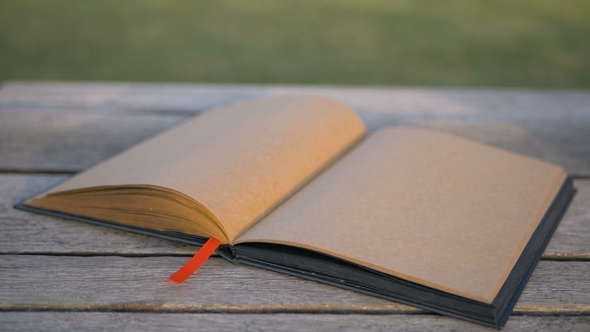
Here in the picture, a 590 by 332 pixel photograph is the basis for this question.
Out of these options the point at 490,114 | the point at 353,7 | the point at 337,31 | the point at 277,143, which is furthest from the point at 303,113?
the point at 353,7

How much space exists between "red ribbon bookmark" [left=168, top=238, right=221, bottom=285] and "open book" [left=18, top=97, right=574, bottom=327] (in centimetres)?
1

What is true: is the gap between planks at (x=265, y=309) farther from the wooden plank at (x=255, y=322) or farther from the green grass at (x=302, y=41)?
the green grass at (x=302, y=41)

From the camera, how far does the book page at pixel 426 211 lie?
25.2 inches

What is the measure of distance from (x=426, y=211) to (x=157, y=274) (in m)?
0.31

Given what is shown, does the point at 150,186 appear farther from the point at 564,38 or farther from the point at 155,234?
the point at 564,38

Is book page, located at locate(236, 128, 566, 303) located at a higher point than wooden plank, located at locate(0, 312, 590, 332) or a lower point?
higher

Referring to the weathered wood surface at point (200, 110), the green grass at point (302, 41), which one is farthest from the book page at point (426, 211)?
the green grass at point (302, 41)

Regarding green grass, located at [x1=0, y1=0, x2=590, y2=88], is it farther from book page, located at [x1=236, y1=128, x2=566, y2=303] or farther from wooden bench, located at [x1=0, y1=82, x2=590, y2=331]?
book page, located at [x1=236, y1=128, x2=566, y2=303]

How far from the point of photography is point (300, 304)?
635mm

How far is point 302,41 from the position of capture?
3795 mm

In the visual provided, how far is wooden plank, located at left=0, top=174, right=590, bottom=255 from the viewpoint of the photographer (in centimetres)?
74

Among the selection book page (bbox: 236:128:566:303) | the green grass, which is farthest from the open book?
the green grass

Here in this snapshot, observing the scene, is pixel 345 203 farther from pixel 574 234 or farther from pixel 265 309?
pixel 574 234

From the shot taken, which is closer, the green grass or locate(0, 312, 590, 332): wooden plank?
locate(0, 312, 590, 332): wooden plank
